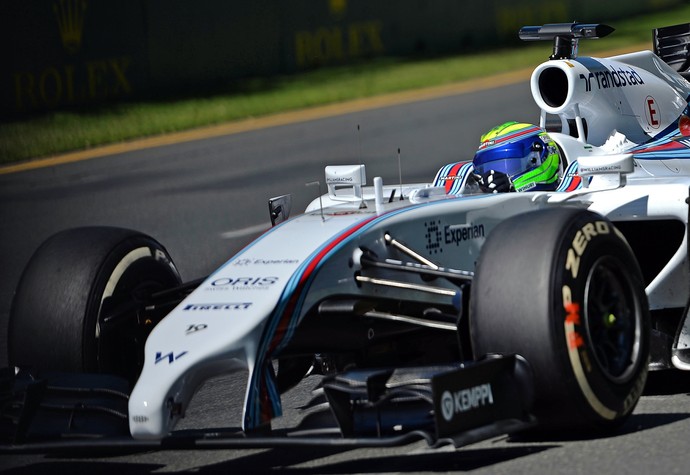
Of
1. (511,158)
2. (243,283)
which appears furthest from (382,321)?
(511,158)

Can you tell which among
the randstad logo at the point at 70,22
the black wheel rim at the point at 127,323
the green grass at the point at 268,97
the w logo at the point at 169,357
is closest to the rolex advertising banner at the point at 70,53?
the randstad logo at the point at 70,22

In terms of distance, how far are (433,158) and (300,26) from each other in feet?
23.5

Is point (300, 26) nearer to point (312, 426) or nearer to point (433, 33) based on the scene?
point (433, 33)

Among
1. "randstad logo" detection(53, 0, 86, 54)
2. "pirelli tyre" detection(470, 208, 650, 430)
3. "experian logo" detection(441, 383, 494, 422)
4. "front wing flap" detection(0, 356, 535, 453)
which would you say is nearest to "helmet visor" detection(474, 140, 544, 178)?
"pirelli tyre" detection(470, 208, 650, 430)

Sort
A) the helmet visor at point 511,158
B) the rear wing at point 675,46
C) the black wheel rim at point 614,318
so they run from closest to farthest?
the black wheel rim at point 614,318
the helmet visor at point 511,158
the rear wing at point 675,46

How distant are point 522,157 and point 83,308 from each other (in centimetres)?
261

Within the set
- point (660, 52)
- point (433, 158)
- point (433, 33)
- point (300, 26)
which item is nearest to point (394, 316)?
point (660, 52)

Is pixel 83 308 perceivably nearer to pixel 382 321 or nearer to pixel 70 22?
pixel 382 321

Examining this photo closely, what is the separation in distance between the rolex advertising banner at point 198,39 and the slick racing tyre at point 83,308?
13.2 m

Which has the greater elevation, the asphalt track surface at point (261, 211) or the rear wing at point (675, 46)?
the rear wing at point (675, 46)

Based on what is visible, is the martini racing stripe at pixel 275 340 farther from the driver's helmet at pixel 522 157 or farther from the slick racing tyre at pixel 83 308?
the driver's helmet at pixel 522 157

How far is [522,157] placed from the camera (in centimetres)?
715

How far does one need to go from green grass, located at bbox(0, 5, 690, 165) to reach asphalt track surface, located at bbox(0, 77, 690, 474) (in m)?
1.08

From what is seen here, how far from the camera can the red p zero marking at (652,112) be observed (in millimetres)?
8359
